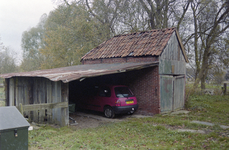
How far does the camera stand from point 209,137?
261 inches

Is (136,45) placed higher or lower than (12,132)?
higher

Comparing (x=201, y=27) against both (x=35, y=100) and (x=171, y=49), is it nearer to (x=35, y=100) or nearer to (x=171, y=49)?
(x=171, y=49)

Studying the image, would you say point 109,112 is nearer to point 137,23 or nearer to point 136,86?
point 136,86

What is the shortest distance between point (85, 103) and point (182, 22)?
15.9 metres

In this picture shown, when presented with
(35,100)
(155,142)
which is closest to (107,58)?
(35,100)

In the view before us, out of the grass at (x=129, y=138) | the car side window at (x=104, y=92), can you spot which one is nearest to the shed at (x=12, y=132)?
the grass at (x=129, y=138)

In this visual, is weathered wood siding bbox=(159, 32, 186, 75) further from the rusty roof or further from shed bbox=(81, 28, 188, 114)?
the rusty roof

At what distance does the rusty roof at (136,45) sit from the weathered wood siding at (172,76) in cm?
42

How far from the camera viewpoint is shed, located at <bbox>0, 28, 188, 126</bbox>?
9.77m

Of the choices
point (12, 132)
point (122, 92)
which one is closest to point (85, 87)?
point (122, 92)

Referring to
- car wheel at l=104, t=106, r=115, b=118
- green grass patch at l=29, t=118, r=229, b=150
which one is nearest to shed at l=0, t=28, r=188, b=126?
car wheel at l=104, t=106, r=115, b=118

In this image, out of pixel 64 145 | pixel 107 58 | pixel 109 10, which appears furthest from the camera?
pixel 109 10

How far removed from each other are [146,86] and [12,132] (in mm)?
8533

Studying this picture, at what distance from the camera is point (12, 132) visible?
367 centimetres
